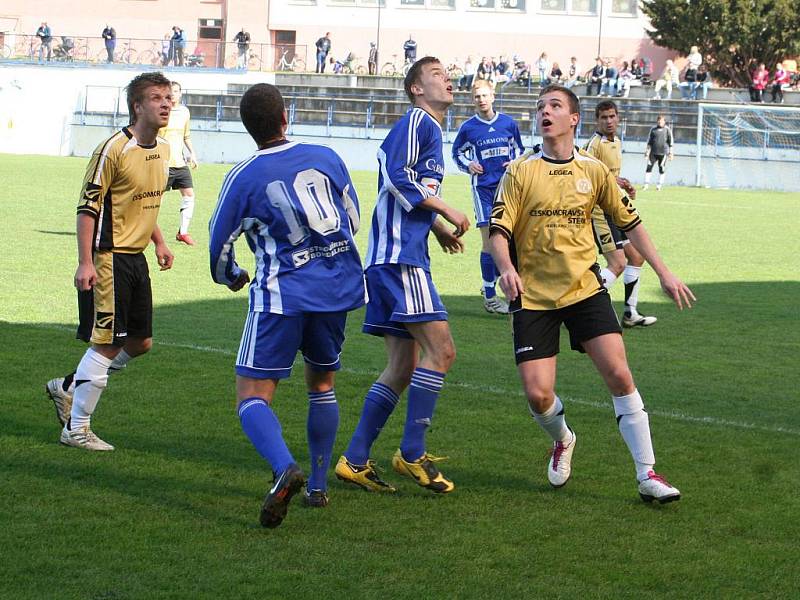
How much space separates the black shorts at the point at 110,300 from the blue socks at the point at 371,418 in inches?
55.5

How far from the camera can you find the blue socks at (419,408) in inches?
233

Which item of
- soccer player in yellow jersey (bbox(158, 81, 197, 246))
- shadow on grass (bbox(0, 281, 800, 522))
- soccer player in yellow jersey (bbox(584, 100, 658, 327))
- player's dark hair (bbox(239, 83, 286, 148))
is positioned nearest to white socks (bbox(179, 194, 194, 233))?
soccer player in yellow jersey (bbox(158, 81, 197, 246))

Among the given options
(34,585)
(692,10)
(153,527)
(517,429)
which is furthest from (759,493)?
(692,10)

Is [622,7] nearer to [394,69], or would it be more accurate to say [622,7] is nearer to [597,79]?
[394,69]

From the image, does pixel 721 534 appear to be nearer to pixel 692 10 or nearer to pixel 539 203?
pixel 539 203

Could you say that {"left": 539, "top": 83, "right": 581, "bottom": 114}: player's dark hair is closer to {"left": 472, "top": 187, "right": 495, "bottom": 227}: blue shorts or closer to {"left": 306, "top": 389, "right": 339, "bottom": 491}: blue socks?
{"left": 306, "top": 389, "right": 339, "bottom": 491}: blue socks

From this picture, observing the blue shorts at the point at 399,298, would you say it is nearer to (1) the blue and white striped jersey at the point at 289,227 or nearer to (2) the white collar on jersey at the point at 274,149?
(1) the blue and white striped jersey at the point at 289,227

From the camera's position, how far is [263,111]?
5.10m

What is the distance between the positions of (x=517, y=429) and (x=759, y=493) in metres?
1.63

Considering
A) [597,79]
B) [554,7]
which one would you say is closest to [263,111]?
[597,79]

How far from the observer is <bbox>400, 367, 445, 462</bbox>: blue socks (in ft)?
19.4

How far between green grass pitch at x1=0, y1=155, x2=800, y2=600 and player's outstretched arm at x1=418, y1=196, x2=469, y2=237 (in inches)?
48.9

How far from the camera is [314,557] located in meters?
4.85

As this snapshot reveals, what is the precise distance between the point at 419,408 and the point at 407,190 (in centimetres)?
102
